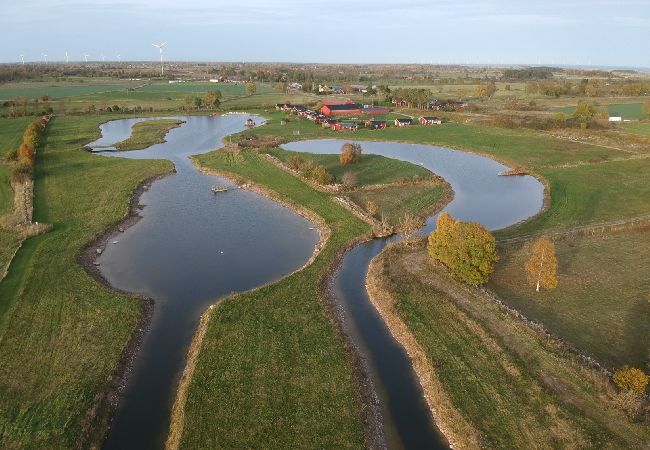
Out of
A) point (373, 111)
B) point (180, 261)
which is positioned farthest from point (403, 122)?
point (180, 261)

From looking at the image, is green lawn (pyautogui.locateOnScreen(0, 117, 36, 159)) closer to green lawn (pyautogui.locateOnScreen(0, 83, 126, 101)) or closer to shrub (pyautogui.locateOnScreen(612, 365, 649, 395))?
green lawn (pyautogui.locateOnScreen(0, 83, 126, 101))

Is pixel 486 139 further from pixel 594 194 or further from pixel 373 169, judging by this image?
pixel 594 194

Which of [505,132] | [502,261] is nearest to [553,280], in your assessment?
[502,261]

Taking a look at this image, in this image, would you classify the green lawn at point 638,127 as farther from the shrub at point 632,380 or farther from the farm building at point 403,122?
the shrub at point 632,380

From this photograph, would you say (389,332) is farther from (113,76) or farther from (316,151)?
(113,76)

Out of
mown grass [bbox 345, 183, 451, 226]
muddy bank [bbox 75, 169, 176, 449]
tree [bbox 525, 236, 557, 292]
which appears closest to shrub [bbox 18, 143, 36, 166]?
muddy bank [bbox 75, 169, 176, 449]

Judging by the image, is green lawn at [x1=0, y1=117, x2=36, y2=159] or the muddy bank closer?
the muddy bank

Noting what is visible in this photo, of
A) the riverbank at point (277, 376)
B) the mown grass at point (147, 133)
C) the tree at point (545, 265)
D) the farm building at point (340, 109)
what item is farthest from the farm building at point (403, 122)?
the tree at point (545, 265)
